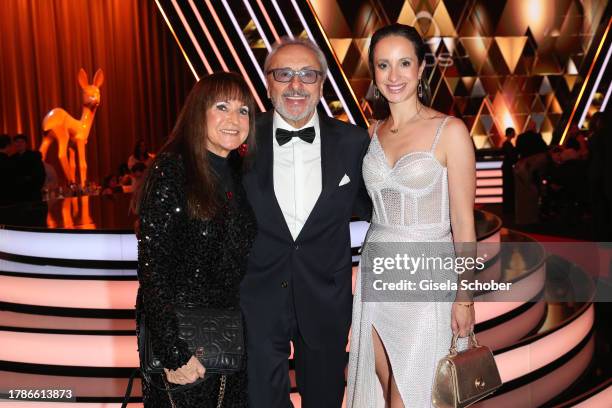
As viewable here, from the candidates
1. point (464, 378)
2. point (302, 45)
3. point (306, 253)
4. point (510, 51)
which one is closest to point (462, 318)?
point (464, 378)

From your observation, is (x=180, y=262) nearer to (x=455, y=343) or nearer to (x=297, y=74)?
(x=297, y=74)

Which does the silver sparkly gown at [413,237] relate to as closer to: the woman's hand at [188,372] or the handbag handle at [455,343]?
the handbag handle at [455,343]

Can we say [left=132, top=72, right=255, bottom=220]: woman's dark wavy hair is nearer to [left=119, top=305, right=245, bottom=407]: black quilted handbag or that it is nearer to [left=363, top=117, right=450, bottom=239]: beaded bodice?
[left=119, top=305, right=245, bottom=407]: black quilted handbag

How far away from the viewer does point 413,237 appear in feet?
8.00

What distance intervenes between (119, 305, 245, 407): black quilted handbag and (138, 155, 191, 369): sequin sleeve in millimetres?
31

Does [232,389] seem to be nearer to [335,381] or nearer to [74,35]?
[335,381]

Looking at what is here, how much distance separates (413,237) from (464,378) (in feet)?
1.67

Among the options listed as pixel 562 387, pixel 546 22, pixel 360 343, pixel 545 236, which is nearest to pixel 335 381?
pixel 360 343

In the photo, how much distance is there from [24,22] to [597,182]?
9.36 m

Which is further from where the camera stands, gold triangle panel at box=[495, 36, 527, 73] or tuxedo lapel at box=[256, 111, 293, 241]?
gold triangle panel at box=[495, 36, 527, 73]

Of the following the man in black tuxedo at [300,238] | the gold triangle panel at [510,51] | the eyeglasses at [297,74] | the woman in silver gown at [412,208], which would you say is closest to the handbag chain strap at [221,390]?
the man in black tuxedo at [300,238]

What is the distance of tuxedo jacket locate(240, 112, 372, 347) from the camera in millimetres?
2482

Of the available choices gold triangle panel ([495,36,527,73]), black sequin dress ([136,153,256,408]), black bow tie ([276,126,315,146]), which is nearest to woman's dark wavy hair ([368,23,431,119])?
black bow tie ([276,126,315,146])

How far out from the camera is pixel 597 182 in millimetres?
5301
